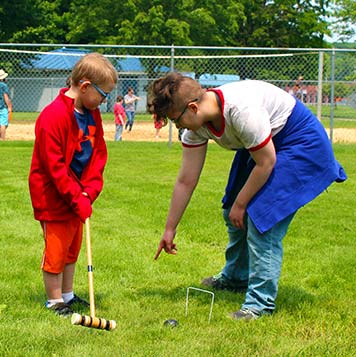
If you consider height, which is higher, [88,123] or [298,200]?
[88,123]

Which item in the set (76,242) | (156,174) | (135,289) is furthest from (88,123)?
(156,174)

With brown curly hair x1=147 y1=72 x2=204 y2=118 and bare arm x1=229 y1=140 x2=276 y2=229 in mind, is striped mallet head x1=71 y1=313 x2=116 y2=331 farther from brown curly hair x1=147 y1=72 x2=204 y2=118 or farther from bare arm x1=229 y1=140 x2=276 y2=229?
brown curly hair x1=147 y1=72 x2=204 y2=118

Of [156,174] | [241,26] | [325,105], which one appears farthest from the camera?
[241,26]

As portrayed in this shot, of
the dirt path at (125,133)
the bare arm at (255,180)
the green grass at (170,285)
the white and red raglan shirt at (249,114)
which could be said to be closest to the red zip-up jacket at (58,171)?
the green grass at (170,285)

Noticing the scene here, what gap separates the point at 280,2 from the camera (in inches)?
1900

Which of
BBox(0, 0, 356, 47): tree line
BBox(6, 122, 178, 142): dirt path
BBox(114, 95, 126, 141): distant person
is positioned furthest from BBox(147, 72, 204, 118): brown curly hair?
BBox(0, 0, 356, 47): tree line

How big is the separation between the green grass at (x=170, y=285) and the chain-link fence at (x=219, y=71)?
674 cm

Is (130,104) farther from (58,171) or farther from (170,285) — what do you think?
(58,171)

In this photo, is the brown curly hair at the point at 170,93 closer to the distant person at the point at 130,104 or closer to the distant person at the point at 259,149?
the distant person at the point at 259,149

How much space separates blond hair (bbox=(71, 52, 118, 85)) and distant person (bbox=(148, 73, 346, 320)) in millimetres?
328

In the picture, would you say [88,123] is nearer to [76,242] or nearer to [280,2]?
[76,242]

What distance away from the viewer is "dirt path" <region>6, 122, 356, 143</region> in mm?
19609

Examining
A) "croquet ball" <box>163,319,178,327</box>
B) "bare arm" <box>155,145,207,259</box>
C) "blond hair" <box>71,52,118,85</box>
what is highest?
"blond hair" <box>71,52,118,85</box>

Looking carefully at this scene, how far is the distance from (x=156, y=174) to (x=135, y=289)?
19.6 ft
